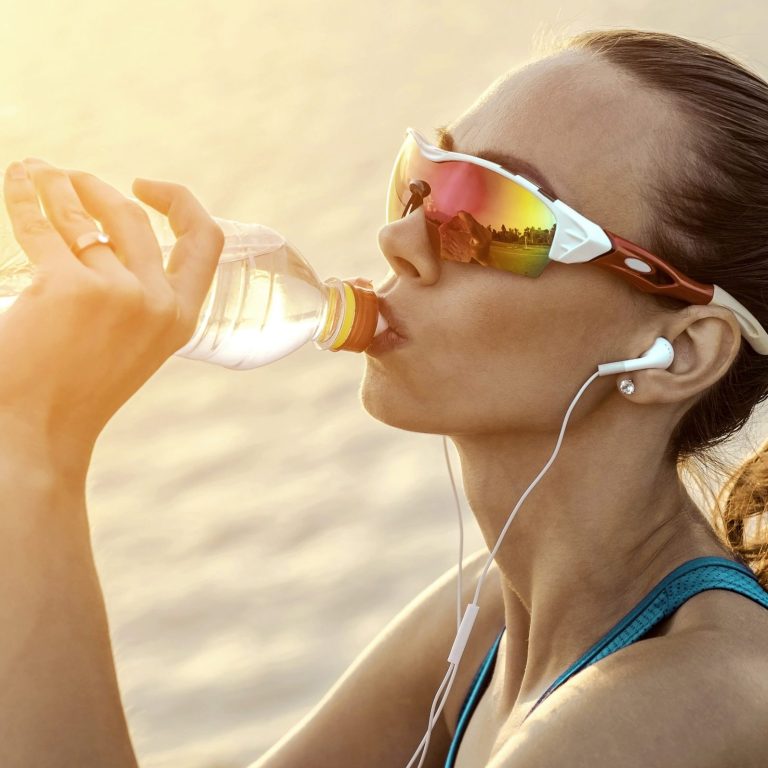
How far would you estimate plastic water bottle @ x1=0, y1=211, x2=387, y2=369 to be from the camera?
250cm

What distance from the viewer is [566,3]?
1001 centimetres

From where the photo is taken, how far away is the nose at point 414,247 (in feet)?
7.50

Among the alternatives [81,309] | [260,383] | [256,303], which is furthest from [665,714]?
[260,383]

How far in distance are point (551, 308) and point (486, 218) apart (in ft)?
0.64

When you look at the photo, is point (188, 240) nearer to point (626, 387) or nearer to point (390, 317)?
Result: point (390, 317)

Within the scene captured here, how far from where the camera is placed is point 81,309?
1.66 metres

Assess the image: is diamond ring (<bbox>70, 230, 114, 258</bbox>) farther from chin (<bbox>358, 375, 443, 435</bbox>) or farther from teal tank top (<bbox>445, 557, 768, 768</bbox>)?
teal tank top (<bbox>445, 557, 768, 768</bbox>)

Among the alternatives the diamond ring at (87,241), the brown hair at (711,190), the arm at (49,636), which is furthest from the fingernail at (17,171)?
the brown hair at (711,190)

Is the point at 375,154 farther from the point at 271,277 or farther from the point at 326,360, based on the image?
the point at 271,277

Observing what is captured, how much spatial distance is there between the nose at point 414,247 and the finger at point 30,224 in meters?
0.75

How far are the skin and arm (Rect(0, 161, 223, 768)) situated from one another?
0.59 m

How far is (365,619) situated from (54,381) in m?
2.71

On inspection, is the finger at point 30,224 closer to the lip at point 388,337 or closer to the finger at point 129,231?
the finger at point 129,231

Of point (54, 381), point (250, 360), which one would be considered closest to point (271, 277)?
point (250, 360)
